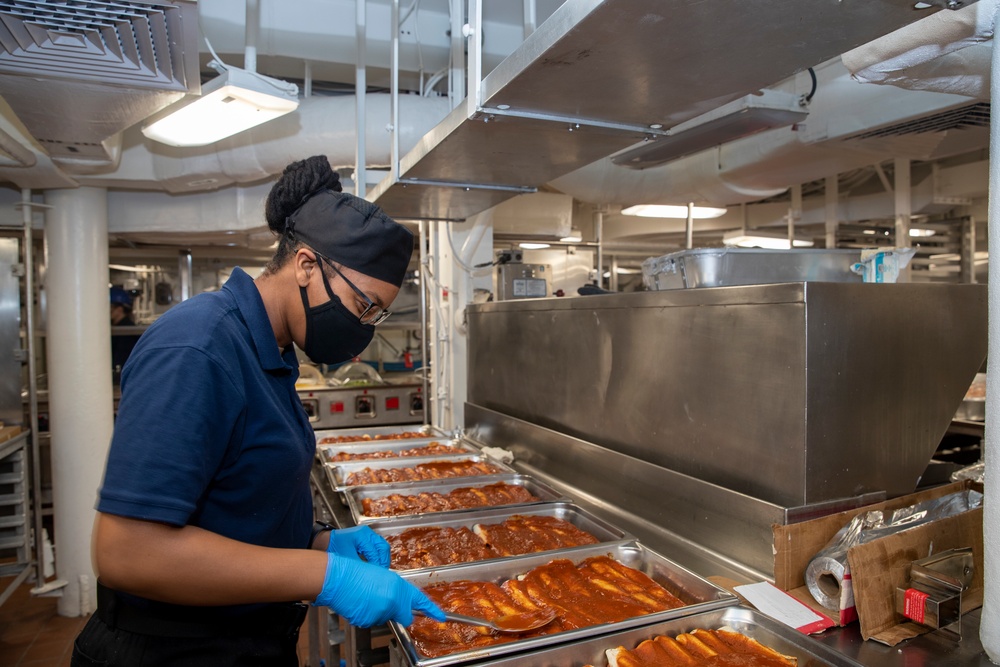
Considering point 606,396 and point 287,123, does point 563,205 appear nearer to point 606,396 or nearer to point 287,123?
point 287,123

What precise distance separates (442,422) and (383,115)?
205 centimetres

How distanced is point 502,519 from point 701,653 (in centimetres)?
102

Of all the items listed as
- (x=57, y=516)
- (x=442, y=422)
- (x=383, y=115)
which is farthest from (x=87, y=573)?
(x=383, y=115)

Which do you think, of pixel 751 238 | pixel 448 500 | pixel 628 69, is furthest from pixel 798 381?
pixel 751 238

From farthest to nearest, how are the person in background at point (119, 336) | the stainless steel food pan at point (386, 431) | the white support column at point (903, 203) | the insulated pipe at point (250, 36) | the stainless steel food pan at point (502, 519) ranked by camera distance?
the person in background at point (119, 336) < the white support column at point (903, 203) < the stainless steel food pan at point (386, 431) < the insulated pipe at point (250, 36) < the stainless steel food pan at point (502, 519)

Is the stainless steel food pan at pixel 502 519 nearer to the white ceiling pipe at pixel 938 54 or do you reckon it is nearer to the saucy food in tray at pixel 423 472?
the saucy food in tray at pixel 423 472

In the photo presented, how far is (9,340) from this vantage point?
4.24 meters

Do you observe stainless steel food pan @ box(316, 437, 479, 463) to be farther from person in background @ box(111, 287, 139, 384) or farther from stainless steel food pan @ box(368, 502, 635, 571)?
person in background @ box(111, 287, 139, 384)

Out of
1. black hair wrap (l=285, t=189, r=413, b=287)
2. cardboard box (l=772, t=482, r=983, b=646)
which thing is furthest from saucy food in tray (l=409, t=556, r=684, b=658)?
black hair wrap (l=285, t=189, r=413, b=287)

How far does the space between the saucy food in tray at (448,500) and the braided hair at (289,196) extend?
4.16ft

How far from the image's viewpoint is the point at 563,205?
568 cm

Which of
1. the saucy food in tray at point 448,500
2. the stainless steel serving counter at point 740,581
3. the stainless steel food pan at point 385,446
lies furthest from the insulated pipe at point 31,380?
the saucy food in tray at point 448,500

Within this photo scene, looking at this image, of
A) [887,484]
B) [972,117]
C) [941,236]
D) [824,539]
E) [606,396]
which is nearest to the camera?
[824,539]

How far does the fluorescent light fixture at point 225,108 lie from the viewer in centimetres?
242
